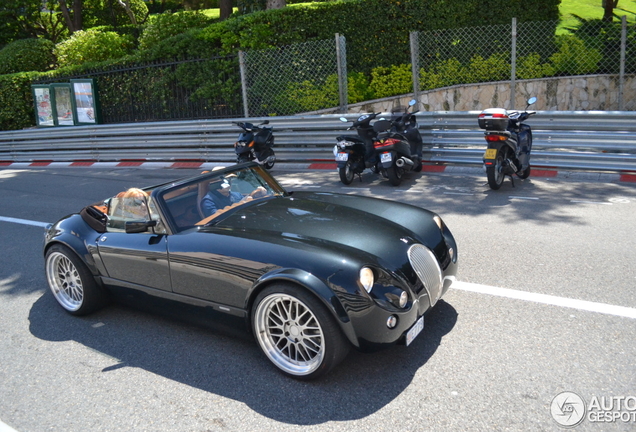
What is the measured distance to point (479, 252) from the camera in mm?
6000

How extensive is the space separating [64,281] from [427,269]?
3.28 m

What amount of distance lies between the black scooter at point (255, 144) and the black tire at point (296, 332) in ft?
28.0

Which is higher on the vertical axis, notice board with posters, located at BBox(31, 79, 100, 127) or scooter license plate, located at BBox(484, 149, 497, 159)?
notice board with posters, located at BBox(31, 79, 100, 127)

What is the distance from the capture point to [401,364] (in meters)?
3.92

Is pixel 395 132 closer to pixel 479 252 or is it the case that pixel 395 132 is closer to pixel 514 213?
pixel 514 213

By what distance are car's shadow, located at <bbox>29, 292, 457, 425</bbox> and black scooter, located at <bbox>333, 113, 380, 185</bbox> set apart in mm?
5496

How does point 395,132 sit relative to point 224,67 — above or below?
below

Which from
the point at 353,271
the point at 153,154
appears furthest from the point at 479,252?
the point at 153,154

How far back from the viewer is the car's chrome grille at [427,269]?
401 cm

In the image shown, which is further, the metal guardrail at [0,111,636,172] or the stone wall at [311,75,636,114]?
the stone wall at [311,75,636,114]

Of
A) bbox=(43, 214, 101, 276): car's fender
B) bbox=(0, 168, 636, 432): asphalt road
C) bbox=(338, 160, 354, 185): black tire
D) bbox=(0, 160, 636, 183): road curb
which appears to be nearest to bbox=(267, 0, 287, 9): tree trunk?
bbox=(0, 160, 636, 183): road curb

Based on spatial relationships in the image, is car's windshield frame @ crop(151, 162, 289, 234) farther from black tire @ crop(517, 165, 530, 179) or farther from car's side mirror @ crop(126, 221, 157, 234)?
black tire @ crop(517, 165, 530, 179)

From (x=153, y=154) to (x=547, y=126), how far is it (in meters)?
9.51

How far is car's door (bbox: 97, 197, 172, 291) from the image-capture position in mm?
4492
